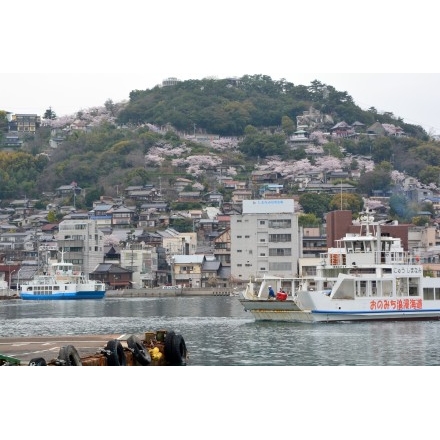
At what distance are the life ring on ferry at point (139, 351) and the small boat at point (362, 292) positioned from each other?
1608 cm

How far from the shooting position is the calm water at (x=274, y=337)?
1014 inches

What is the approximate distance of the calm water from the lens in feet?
84.5

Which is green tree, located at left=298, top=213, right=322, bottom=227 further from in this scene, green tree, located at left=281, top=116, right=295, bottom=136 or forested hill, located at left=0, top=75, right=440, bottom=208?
green tree, located at left=281, top=116, right=295, bottom=136

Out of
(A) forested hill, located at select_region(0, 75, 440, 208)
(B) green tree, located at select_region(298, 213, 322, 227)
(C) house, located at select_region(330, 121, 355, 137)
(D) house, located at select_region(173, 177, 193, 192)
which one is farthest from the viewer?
(C) house, located at select_region(330, 121, 355, 137)

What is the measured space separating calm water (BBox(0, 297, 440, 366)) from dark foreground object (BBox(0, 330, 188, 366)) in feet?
6.17

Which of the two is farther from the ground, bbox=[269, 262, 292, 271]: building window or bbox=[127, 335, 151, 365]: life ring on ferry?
bbox=[269, 262, 292, 271]: building window

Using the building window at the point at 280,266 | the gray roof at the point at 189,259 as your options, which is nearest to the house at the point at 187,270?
the gray roof at the point at 189,259

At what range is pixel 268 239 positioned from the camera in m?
84.3

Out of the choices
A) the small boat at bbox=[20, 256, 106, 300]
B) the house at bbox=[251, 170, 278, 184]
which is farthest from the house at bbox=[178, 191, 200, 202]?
the small boat at bbox=[20, 256, 106, 300]

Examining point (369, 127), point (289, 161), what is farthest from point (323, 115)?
point (289, 161)

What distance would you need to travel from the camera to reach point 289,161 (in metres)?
128

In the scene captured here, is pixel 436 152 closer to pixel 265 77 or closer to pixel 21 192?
pixel 265 77

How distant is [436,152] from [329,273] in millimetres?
91117

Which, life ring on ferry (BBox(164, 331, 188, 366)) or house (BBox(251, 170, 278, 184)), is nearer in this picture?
life ring on ferry (BBox(164, 331, 188, 366))
